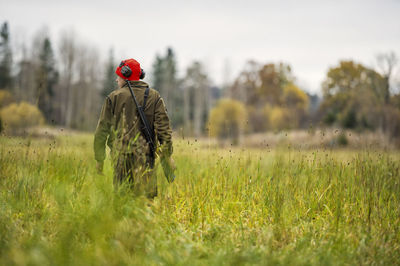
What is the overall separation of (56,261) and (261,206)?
2612 mm

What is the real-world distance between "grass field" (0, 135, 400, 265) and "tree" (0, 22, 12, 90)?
37690 millimetres

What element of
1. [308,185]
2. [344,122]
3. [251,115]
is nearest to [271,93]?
[251,115]

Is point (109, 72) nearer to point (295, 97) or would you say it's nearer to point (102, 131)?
point (295, 97)

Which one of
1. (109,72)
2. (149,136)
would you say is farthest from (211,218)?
(109,72)

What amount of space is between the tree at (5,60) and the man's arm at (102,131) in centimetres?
3805

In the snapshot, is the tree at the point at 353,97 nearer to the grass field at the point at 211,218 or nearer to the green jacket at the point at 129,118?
the grass field at the point at 211,218

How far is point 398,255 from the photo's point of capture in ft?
9.50

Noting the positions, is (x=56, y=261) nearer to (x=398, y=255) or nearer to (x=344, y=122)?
(x=398, y=255)

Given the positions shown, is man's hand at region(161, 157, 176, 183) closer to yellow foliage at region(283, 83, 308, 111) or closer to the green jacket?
the green jacket

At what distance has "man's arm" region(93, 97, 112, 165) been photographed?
137 inches

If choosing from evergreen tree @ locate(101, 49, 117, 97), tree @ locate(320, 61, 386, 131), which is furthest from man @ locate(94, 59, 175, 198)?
evergreen tree @ locate(101, 49, 117, 97)

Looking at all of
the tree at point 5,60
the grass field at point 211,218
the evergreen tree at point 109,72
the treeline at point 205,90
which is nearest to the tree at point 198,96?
the treeline at point 205,90

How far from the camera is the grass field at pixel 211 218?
2590 millimetres

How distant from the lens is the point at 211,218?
3771mm
